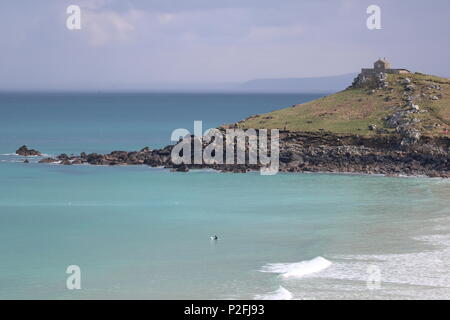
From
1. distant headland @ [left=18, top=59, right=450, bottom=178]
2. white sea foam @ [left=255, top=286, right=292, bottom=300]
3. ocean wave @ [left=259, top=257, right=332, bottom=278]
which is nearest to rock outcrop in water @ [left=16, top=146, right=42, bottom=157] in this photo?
distant headland @ [left=18, top=59, right=450, bottom=178]

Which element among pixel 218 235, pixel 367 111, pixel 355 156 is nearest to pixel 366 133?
pixel 355 156

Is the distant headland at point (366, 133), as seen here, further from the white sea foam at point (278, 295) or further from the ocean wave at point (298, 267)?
the white sea foam at point (278, 295)

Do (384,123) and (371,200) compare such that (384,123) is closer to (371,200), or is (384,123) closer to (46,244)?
(371,200)

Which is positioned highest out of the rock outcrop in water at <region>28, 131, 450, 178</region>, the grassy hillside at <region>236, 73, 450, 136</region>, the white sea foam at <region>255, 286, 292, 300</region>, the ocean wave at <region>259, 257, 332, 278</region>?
the grassy hillside at <region>236, 73, 450, 136</region>

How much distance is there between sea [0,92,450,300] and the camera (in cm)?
5234

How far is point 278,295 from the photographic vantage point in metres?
50.0

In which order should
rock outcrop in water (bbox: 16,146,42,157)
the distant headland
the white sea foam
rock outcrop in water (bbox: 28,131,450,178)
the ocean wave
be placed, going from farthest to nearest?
rock outcrop in water (bbox: 16,146,42,157), the distant headland, rock outcrop in water (bbox: 28,131,450,178), the ocean wave, the white sea foam

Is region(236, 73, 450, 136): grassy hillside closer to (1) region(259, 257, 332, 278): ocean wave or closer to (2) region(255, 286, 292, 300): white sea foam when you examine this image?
(1) region(259, 257, 332, 278): ocean wave

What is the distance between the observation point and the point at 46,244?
6481cm

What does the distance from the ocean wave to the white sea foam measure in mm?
3533

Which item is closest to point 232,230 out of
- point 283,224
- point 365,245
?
point 283,224

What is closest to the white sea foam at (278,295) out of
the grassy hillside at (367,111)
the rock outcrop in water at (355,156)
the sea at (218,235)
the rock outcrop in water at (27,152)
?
the sea at (218,235)

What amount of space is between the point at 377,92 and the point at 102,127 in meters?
82.2

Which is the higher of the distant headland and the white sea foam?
the distant headland
